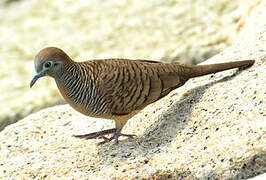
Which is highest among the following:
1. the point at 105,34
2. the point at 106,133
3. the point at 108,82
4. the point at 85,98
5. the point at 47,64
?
the point at 105,34

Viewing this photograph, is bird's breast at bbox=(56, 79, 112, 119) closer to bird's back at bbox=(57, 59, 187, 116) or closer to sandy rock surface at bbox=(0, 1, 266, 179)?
bird's back at bbox=(57, 59, 187, 116)

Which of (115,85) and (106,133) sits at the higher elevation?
(115,85)

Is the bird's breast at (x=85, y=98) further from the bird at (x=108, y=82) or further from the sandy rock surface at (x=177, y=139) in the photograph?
the sandy rock surface at (x=177, y=139)

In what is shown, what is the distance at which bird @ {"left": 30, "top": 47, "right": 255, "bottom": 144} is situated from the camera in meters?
4.12

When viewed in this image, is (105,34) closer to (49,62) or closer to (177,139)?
(49,62)

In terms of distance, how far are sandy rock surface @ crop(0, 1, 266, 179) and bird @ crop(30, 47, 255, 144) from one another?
27cm

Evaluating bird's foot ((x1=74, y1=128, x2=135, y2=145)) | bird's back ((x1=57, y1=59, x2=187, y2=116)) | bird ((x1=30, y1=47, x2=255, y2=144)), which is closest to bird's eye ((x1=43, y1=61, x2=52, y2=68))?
bird ((x1=30, y1=47, x2=255, y2=144))

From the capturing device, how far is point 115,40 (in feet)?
27.3

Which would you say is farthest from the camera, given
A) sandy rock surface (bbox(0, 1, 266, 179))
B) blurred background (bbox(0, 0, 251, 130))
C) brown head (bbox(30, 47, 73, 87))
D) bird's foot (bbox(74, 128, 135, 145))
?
blurred background (bbox(0, 0, 251, 130))

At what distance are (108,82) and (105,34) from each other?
14.6 ft

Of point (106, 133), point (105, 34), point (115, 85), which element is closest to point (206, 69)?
point (115, 85)

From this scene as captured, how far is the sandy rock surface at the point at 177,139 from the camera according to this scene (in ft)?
12.2

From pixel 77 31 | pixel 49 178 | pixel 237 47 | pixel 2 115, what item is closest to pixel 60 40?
pixel 77 31

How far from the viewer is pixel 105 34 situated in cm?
853
